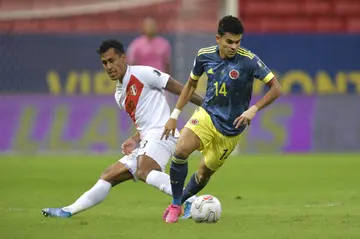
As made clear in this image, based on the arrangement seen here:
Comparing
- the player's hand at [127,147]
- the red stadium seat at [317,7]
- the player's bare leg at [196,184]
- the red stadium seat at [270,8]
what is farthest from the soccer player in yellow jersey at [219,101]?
the red stadium seat at [317,7]

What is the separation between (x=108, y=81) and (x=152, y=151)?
345 inches

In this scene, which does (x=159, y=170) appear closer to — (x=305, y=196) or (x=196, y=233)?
(x=196, y=233)

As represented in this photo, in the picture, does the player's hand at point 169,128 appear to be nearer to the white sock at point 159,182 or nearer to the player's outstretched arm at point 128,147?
the white sock at point 159,182

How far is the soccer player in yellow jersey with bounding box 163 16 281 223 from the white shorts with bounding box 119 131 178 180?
1.23 feet

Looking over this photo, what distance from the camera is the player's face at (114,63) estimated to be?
9477 millimetres

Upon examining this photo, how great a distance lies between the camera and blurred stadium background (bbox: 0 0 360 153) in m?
17.8

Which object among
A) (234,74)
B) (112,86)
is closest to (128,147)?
(234,74)

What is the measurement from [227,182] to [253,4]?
7909mm

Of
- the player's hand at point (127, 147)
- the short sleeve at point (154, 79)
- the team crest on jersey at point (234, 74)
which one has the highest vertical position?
the team crest on jersey at point (234, 74)

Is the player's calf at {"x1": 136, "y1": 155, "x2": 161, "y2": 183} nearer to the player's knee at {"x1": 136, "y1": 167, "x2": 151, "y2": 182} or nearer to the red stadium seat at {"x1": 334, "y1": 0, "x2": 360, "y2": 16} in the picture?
the player's knee at {"x1": 136, "y1": 167, "x2": 151, "y2": 182}

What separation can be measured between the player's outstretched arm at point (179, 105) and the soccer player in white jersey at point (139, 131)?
0.31 metres

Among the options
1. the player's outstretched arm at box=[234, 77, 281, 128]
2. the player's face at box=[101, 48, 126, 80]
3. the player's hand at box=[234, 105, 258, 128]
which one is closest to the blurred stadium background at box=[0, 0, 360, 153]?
the player's face at box=[101, 48, 126, 80]

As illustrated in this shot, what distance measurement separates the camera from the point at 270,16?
21.2 meters

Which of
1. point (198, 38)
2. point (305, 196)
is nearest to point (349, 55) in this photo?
point (198, 38)
